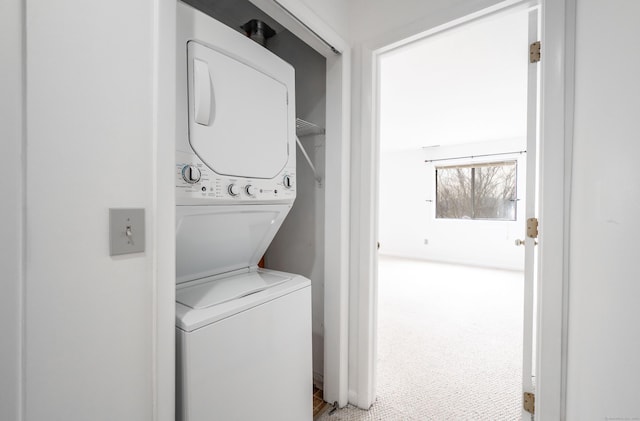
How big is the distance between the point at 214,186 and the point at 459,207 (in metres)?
5.70

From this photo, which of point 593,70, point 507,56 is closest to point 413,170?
point 507,56

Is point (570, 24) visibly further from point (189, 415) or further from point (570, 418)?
point (189, 415)

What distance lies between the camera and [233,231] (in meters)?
1.24

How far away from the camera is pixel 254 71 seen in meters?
1.17

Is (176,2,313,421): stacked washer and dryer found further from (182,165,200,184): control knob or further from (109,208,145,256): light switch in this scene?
(109,208,145,256): light switch

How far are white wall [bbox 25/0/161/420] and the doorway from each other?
1.36 metres

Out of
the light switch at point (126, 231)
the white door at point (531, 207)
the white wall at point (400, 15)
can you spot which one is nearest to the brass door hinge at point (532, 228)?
the white door at point (531, 207)

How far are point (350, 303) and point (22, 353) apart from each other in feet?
4.54

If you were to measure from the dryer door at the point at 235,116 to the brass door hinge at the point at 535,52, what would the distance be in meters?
1.16

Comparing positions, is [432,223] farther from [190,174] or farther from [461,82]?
[190,174]

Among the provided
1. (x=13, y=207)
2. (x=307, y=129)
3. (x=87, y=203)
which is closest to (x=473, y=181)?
(x=307, y=129)

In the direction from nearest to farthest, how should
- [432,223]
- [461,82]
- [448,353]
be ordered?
1. [448,353]
2. [461,82]
3. [432,223]

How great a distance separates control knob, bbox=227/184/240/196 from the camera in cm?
105

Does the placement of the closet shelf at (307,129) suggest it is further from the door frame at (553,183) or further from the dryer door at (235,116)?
the door frame at (553,183)
